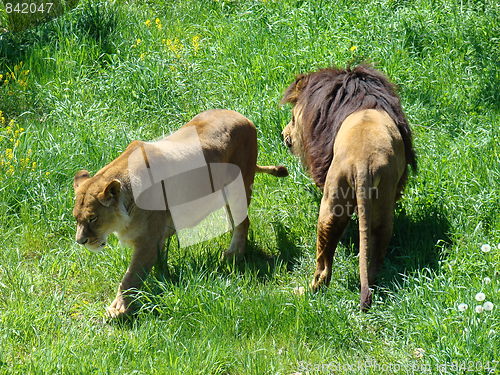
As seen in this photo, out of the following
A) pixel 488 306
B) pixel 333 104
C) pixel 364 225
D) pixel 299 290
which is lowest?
pixel 299 290

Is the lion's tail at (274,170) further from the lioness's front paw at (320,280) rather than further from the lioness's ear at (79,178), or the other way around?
the lioness's ear at (79,178)

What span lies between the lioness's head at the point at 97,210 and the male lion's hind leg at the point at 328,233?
1415 mm

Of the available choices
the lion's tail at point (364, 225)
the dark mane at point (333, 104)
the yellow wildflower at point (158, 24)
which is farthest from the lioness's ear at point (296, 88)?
the yellow wildflower at point (158, 24)

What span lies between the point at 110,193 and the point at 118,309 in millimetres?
800

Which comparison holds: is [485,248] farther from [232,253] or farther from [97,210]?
[97,210]

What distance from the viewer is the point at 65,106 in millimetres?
8430

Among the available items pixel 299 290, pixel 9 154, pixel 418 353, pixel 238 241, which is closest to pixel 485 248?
pixel 418 353

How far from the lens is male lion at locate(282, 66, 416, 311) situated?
18.7 ft

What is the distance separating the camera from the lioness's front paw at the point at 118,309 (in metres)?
5.78

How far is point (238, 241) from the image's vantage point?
6.59 m

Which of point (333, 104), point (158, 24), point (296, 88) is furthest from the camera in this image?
point (158, 24)

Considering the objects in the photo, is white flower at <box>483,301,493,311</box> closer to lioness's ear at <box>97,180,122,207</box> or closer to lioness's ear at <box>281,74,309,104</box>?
lioness's ear at <box>97,180,122,207</box>

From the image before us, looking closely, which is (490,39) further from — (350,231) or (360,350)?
(360,350)

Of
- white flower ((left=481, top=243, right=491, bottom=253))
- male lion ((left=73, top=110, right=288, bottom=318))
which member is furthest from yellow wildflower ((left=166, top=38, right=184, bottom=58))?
white flower ((left=481, top=243, right=491, bottom=253))
